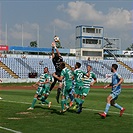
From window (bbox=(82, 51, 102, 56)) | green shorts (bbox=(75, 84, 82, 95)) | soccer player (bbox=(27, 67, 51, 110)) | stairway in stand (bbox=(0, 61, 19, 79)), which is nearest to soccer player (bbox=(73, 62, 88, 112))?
green shorts (bbox=(75, 84, 82, 95))

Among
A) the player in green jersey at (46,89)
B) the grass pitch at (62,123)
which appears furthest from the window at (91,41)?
the grass pitch at (62,123)

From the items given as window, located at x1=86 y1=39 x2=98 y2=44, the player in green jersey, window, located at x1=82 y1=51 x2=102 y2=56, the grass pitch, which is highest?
window, located at x1=86 y1=39 x2=98 y2=44

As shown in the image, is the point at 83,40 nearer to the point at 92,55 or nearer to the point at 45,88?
the point at 92,55

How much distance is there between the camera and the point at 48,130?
34.7ft

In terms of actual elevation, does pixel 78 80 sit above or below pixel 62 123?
above

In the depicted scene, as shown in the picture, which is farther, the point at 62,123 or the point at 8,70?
the point at 8,70

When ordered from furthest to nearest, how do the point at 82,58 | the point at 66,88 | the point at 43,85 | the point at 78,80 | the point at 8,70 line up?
the point at 82,58, the point at 8,70, the point at 43,85, the point at 78,80, the point at 66,88

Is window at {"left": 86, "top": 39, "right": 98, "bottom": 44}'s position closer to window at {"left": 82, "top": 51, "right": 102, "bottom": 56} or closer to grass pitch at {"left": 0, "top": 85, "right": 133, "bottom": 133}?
window at {"left": 82, "top": 51, "right": 102, "bottom": 56}

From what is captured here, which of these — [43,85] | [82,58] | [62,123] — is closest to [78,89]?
[43,85]

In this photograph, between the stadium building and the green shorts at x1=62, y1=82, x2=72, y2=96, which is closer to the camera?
the green shorts at x1=62, y1=82, x2=72, y2=96

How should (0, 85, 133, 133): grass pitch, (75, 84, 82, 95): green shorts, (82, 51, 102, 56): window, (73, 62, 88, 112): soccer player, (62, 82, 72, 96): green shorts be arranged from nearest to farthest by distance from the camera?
(0, 85, 133, 133): grass pitch
(62, 82, 72, 96): green shorts
(73, 62, 88, 112): soccer player
(75, 84, 82, 95): green shorts
(82, 51, 102, 56): window

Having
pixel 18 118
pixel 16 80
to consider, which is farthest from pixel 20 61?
pixel 18 118

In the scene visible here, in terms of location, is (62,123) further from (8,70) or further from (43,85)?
(8,70)

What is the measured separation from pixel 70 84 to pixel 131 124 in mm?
3617
